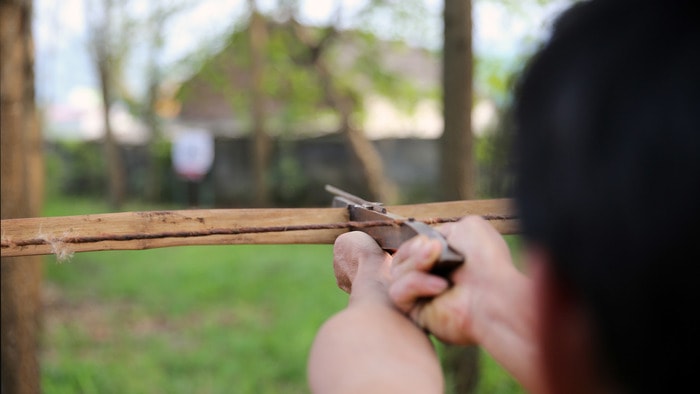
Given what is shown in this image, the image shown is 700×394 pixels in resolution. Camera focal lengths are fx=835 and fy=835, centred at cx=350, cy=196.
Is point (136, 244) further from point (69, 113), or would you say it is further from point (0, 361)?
point (69, 113)

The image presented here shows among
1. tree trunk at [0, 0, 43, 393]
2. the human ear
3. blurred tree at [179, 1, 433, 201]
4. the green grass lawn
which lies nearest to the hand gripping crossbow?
the human ear

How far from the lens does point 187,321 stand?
687 cm

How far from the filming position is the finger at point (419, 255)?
37.6 inches

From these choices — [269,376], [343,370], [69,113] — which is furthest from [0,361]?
[69,113]

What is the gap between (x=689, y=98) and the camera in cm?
51

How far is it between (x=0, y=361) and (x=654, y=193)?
338 cm

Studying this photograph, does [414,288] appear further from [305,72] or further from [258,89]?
[305,72]

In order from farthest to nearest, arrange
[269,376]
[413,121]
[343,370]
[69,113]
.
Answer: [69,113], [413,121], [269,376], [343,370]

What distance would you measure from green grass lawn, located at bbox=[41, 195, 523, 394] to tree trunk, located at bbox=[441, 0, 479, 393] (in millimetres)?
1282

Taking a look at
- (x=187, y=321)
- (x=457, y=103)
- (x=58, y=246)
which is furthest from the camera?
(x=187, y=321)

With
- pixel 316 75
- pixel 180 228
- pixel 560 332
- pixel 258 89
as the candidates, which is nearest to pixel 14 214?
pixel 180 228

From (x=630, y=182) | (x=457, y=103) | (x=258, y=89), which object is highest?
(x=258, y=89)

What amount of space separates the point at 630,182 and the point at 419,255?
18.4 inches

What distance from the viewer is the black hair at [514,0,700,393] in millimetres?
502
